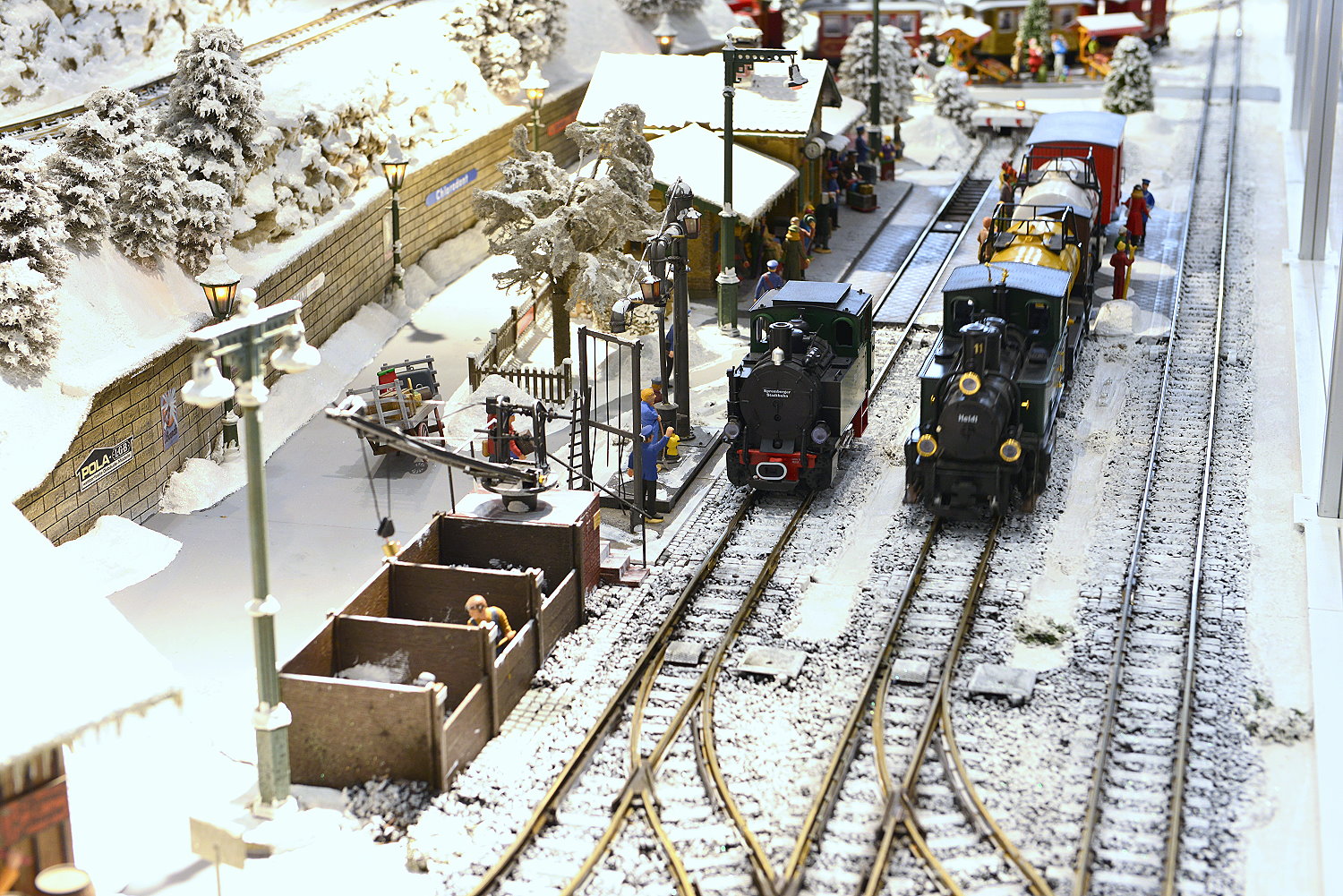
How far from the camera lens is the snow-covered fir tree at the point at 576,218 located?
23.2 metres

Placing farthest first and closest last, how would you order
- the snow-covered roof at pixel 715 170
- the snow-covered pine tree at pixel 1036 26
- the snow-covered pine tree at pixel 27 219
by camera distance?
the snow-covered pine tree at pixel 1036 26, the snow-covered roof at pixel 715 170, the snow-covered pine tree at pixel 27 219

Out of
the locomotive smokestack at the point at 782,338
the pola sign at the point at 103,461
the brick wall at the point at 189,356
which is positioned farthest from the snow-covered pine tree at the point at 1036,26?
the pola sign at the point at 103,461

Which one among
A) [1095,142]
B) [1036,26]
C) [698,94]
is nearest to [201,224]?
[698,94]

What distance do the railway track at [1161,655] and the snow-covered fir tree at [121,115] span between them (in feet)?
46.1

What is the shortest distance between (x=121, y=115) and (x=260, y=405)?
36.1ft

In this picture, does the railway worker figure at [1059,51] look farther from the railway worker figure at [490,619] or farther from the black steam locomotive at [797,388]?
the railway worker figure at [490,619]

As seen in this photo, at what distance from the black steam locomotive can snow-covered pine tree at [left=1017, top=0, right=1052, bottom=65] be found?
3486 cm

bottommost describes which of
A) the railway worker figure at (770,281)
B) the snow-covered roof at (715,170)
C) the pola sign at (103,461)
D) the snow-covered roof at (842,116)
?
the pola sign at (103,461)

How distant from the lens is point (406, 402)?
21266 millimetres

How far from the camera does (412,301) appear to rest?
28.6 metres

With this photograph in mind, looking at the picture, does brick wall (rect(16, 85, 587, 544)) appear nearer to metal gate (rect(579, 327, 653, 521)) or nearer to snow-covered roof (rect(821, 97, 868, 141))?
metal gate (rect(579, 327, 653, 521))

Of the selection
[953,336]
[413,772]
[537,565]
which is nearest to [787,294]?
[953,336]

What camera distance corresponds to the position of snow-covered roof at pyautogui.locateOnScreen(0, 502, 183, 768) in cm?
1071

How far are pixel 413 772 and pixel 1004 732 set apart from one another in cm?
556
